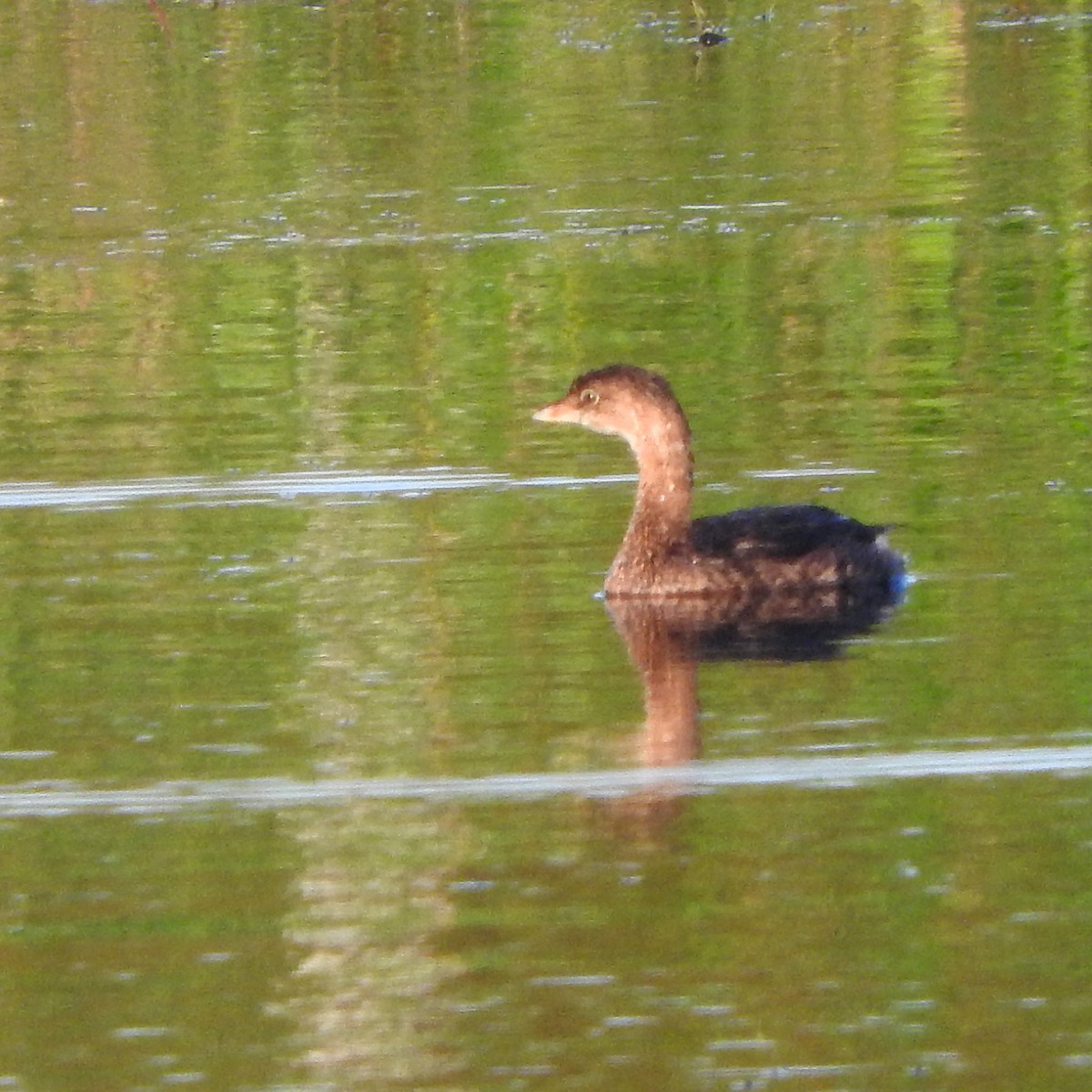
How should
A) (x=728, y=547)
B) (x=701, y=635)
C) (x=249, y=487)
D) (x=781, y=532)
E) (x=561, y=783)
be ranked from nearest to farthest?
(x=561, y=783), (x=701, y=635), (x=781, y=532), (x=728, y=547), (x=249, y=487)

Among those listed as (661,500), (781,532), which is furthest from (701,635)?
(661,500)

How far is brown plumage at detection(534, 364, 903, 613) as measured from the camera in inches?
420

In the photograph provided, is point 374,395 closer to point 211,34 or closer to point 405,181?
point 405,181

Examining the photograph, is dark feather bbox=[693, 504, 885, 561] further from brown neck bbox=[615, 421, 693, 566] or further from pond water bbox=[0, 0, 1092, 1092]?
pond water bbox=[0, 0, 1092, 1092]

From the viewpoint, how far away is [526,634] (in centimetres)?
998

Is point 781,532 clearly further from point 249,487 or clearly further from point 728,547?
point 249,487

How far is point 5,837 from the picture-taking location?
7.92m

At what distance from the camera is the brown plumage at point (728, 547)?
1066 centimetres

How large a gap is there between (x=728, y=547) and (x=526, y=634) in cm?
118

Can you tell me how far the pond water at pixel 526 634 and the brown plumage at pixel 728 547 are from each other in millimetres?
260

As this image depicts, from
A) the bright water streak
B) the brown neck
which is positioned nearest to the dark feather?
the brown neck

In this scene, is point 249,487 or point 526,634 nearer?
point 526,634

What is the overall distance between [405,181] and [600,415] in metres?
10.7

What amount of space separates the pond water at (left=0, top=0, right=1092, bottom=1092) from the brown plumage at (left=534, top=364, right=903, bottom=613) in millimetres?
260
